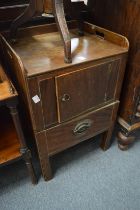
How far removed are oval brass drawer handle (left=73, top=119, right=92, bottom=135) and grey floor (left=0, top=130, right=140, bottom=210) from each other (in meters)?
0.27

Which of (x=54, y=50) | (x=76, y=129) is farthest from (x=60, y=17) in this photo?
(x=76, y=129)

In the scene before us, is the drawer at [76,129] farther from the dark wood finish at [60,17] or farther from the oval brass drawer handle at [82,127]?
the dark wood finish at [60,17]

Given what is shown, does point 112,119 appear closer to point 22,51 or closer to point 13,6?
point 22,51

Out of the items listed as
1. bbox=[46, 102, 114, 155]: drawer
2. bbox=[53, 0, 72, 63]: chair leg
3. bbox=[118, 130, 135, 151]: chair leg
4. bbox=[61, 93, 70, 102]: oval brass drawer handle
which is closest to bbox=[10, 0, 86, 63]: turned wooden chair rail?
bbox=[53, 0, 72, 63]: chair leg

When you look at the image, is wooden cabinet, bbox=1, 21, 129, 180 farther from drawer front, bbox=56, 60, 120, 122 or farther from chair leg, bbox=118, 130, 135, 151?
chair leg, bbox=118, 130, 135, 151

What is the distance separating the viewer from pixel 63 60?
66cm

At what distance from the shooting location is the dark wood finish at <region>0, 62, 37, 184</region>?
1.97 feet

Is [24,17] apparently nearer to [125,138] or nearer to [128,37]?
[128,37]

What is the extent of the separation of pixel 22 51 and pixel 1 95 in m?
0.23

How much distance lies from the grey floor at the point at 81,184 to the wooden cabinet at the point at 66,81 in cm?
10

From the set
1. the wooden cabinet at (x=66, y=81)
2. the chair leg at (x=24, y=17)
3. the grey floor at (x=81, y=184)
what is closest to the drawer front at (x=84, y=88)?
the wooden cabinet at (x=66, y=81)

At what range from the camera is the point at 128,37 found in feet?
2.60

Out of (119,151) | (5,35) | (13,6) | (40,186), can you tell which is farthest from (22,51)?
(119,151)

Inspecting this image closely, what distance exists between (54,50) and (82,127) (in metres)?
0.33
